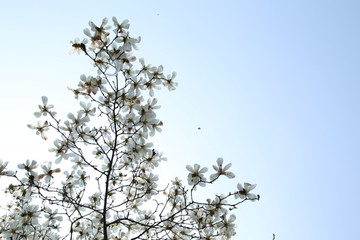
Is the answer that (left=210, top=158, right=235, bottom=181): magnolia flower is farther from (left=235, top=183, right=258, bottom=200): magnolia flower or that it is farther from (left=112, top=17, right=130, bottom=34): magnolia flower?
(left=112, top=17, right=130, bottom=34): magnolia flower

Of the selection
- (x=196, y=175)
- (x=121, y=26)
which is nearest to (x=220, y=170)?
(x=196, y=175)

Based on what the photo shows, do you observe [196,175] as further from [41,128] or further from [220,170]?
[41,128]

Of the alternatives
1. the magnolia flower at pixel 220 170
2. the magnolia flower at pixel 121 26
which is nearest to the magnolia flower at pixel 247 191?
the magnolia flower at pixel 220 170

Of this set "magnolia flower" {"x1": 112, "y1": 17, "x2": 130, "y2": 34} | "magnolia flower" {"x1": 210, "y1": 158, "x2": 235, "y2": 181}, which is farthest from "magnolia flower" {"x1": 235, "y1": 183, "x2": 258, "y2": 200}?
"magnolia flower" {"x1": 112, "y1": 17, "x2": 130, "y2": 34}

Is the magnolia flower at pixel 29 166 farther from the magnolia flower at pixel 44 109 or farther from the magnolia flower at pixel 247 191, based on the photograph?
the magnolia flower at pixel 247 191

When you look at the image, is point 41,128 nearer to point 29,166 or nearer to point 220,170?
point 29,166

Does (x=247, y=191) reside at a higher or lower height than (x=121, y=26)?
lower

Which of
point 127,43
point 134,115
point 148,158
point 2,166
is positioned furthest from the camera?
point 148,158

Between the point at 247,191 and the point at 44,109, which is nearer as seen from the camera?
the point at 247,191

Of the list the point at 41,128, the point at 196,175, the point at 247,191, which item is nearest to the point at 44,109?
the point at 41,128

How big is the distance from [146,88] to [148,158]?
3.06 ft

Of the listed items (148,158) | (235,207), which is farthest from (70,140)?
(235,207)

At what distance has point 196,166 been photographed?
354 centimetres

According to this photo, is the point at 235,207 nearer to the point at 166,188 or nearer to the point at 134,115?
the point at 166,188
